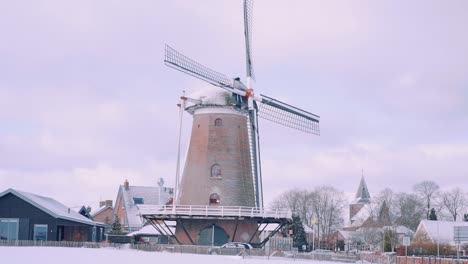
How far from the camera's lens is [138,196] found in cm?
7488

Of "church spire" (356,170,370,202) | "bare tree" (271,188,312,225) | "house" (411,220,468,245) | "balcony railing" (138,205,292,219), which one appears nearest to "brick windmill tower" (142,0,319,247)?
"balcony railing" (138,205,292,219)

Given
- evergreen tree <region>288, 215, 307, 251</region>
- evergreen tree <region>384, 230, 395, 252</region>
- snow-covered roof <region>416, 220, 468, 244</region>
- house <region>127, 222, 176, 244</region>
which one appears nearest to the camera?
house <region>127, 222, 176, 244</region>

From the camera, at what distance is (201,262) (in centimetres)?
2631

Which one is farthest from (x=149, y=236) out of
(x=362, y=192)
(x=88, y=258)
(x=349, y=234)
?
(x=362, y=192)

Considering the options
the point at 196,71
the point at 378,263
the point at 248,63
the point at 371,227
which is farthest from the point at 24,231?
the point at 371,227

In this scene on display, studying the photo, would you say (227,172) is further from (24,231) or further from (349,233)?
(349,233)

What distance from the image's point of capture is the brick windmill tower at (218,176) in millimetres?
39656

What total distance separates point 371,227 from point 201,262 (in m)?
53.2

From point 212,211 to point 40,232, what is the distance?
11.9 metres

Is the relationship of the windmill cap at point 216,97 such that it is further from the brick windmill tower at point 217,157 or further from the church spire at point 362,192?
the church spire at point 362,192

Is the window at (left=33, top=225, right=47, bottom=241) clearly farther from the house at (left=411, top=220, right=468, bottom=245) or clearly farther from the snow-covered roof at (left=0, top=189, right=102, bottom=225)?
the house at (left=411, top=220, right=468, bottom=245)

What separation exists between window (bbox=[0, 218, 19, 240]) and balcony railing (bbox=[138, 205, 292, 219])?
28.5ft

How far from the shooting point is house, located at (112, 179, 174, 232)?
71.5 m

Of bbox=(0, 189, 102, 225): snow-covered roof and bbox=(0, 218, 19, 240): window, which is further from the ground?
bbox=(0, 189, 102, 225): snow-covered roof
